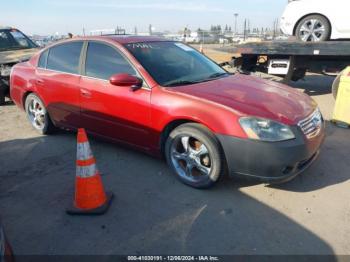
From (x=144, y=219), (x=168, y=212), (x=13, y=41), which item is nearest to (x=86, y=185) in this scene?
(x=144, y=219)

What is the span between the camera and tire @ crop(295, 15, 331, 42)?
8.18 m

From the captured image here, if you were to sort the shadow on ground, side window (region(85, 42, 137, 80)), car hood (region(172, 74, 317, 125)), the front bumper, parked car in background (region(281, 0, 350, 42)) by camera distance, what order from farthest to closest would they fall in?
parked car in background (region(281, 0, 350, 42)) < side window (region(85, 42, 137, 80)) < car hood (region(172, 74, 317, 125)) < the front bumper < the shadow on ground

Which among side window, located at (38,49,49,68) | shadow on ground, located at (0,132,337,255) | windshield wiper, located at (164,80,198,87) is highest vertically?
side window, located at (38,49,49,68)

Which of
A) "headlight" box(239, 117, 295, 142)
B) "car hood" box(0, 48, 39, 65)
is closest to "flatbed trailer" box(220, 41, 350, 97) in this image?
"headlight" box(239, 117, 295, 142)

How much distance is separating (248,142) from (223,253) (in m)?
1.10

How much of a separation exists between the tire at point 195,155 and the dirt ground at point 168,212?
15cm

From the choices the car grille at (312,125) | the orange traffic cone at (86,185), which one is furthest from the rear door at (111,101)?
the car grille at (312,125)

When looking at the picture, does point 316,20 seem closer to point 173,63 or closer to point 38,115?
point 173,63

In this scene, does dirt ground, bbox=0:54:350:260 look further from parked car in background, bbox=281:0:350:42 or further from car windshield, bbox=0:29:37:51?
car windshield, bbox=0:29:37:51

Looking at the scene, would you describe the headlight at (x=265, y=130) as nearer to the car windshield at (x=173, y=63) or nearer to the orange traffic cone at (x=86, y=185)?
the car windshield at (x=173, y=63)

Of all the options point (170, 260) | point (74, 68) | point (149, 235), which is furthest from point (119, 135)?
point (170, 260)

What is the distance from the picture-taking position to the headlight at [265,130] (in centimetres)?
337

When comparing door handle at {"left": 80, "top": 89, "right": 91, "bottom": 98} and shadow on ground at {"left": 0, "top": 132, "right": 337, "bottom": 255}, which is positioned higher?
door handle at {"left": 80, "top": 89, "right": 91, "bottom": 98}

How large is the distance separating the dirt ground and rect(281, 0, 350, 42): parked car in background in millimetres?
4302
